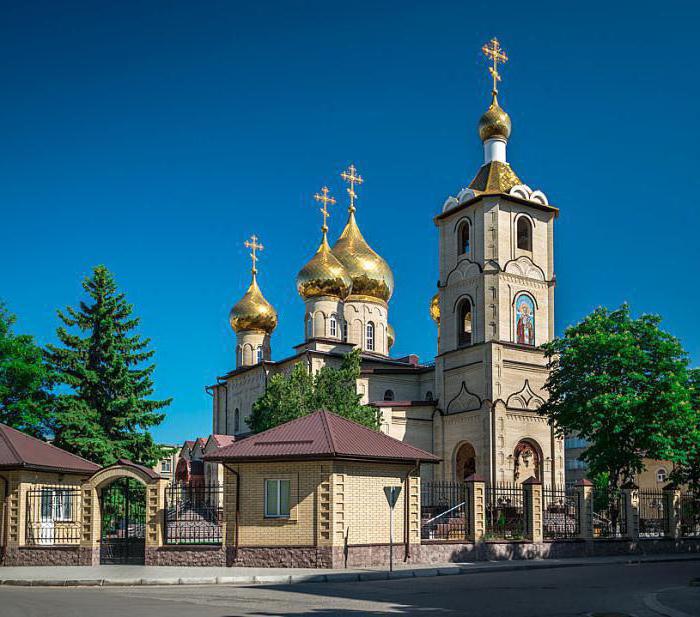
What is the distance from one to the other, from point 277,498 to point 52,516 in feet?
22.6

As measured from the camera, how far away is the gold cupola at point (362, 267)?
52.0 metres

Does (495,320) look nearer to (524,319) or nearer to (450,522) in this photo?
(524,319)

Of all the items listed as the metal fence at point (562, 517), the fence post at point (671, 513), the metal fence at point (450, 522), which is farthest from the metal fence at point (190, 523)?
the fence post at point (671, 513)

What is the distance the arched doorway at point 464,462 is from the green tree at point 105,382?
14530mm

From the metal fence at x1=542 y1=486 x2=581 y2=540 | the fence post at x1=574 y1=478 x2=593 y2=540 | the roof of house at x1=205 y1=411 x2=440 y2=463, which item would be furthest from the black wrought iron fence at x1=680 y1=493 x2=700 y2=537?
the roof of house at x1=205 y1=411 x2=440 y2=463

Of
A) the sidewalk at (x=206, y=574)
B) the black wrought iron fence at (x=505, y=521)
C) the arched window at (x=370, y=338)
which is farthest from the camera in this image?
the arched window at (x=370, y=338)

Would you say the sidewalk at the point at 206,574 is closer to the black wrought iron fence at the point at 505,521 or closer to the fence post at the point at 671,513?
the black wrought iron fence at the point at 505,521

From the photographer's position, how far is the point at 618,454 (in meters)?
31.1

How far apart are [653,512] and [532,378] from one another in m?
11.0

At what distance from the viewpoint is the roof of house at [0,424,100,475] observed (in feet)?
77.7

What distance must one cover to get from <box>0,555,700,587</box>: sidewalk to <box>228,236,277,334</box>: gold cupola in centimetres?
3301

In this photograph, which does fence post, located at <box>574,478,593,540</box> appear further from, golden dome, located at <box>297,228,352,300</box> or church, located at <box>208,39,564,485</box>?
golden dome, located at <box>297,228,352,300</box>

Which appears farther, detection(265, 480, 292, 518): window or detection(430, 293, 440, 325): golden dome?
detection(430, 293, 440, 325): golden dome

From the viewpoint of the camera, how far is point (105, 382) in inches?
1362
